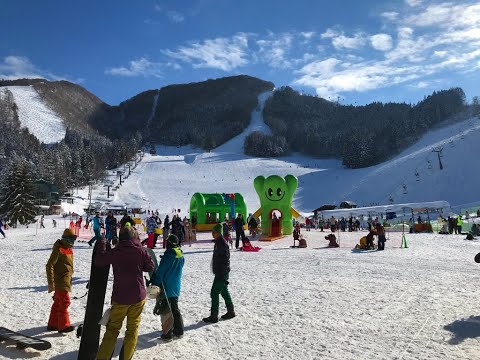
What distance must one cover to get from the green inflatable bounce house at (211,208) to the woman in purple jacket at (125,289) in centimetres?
2167

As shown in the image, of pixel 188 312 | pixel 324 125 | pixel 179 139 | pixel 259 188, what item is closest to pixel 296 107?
pixel 324 125

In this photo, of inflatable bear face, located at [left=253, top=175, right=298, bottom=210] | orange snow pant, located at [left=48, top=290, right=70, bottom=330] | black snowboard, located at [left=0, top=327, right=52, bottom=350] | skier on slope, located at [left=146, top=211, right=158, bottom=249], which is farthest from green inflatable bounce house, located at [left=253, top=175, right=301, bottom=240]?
black snowboard, located at [left=0, top=327, right=52, bottom=350]

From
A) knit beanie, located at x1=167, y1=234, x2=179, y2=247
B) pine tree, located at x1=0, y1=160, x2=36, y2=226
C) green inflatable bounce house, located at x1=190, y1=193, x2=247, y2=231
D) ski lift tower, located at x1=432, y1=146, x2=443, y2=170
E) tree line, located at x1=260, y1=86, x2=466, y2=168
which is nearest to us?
knit beanie, located at x1=167, y1=234, x2=179, y2=247

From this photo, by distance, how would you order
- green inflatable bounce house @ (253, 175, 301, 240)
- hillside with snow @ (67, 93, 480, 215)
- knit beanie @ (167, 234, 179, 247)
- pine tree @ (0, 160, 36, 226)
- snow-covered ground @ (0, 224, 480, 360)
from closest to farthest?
snow-covered ground @ (0, 224, 480, 360) → knit beanie @ (167, 234, 179, 247) → green inflatable bounce house @ (253, 175, 301, 240) → pine tree @ (0, 160, 36, 226) → hillside with snow @ (67, 93, 480, 215)

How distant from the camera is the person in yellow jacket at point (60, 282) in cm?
559

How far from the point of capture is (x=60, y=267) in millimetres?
5750

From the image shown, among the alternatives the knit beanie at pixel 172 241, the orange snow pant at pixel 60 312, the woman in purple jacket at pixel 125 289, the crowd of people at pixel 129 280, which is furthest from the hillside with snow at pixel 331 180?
the woman in purple jacket at pixel 125 289

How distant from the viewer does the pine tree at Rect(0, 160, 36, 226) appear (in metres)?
39.8

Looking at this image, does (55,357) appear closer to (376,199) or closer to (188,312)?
(188,312)

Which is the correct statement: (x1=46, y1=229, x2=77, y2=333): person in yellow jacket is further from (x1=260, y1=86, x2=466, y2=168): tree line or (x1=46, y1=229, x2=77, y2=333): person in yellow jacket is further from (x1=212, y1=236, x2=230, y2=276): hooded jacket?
(x1=260, y1=86, x2=466, y2=168): tree line

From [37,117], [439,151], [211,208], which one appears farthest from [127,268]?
[37,117]

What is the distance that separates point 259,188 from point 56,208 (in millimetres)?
42404

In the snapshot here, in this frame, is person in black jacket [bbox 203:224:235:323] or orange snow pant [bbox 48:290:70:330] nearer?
orange snow pant [bbox 48:290:70:330]

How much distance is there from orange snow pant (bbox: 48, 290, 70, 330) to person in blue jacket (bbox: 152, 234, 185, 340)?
1397mm
